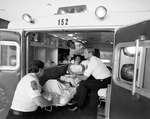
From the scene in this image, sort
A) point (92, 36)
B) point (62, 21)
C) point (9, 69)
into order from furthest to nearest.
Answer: point (92, 36) < point (9, 69) < point (62, 21)

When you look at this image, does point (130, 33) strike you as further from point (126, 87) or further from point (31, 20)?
point (31, 20)

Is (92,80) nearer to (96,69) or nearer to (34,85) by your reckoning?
(96,69)

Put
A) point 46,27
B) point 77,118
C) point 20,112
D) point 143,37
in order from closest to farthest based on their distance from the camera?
point 143,37, point 20,112, point 46,27, point 77,118

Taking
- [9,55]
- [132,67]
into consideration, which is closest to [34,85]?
[9,55]

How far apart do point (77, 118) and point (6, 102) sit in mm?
1539

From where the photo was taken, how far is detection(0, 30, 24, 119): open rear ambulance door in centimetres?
202

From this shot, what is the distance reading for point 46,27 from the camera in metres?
1.94

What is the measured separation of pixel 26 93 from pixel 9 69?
0.76 meters

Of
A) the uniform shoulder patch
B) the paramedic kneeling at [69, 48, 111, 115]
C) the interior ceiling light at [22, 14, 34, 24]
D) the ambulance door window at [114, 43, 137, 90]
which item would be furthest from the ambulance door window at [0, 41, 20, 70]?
the ambulance door window at [114, 43, 137, 90]

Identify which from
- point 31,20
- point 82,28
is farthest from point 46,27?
point 82,28

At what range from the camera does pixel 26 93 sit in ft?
5.34

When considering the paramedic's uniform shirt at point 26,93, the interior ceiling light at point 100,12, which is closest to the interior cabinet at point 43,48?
the paramedic's uniform shirt at point 26,93

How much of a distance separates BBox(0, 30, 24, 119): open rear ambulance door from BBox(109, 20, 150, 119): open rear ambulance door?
1818 millimetres

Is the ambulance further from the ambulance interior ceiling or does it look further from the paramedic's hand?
the paramedic's hand
